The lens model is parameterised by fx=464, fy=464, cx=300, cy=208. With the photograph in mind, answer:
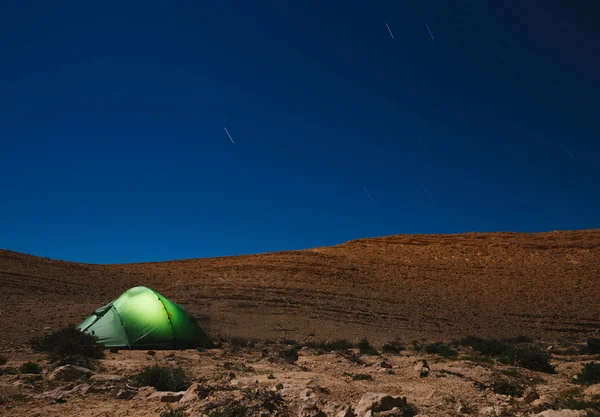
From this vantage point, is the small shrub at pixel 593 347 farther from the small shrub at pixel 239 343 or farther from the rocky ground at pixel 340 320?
the small shrub at pixel 239 343

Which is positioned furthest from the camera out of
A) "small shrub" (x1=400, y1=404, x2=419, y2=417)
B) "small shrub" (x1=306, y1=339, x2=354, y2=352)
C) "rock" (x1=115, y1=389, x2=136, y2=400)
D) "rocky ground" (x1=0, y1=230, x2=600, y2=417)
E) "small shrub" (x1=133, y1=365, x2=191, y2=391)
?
"small shrub" (x1=306, y1=339, x2=354, y2=352)

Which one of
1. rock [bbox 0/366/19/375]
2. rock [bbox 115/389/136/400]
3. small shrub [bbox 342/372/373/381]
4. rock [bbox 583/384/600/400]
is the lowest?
rock [bbox 115/389/136/400]

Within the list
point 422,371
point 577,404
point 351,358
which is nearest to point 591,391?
point 577,404

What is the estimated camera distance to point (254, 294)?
31.3 metres

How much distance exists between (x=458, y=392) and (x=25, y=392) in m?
7.98

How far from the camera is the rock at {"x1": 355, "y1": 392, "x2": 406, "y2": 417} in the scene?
711cm

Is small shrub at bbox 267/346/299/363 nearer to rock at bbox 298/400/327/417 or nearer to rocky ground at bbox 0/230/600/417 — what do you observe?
rocky ground at bbox 0/230/600/417

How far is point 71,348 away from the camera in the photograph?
41.4ft

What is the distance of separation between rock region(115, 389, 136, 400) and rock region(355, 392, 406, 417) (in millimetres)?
4066

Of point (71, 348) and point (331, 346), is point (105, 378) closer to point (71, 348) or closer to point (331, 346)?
point (71, 348)

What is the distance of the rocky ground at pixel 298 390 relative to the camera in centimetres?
723

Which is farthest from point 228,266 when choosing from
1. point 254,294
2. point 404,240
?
point 404,240

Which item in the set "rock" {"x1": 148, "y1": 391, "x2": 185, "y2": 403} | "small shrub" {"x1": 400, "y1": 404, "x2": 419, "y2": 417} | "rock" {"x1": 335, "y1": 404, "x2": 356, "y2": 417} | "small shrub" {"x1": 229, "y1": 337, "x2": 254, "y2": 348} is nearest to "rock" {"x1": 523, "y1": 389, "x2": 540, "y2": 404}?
"small shrub" {"x1": 400, "y1": 404, "x2": 419, "y2": 417}

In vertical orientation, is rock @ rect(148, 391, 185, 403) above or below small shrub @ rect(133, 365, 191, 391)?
below
